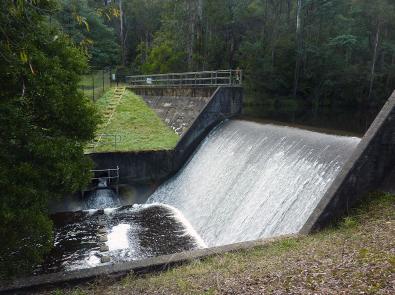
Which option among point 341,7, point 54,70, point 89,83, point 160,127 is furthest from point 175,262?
point 341,7

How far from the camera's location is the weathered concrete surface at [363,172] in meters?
8.23

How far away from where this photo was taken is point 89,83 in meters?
35.1

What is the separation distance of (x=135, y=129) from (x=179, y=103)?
11.0 ft

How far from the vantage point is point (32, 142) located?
272 inches

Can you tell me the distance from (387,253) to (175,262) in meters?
3.89

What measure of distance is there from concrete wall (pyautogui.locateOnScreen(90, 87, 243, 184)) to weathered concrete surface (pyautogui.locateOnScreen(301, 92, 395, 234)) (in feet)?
32.3

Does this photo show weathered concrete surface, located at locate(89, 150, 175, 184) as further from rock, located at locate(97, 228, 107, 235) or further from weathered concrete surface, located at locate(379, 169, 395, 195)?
weathered concrete surface, located at locate(379, 169, 395, 195)

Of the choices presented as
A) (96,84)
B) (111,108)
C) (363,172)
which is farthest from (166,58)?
(363,172)

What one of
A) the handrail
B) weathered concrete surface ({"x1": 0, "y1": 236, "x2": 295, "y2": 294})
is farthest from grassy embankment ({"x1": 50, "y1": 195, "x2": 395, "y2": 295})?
the handrail

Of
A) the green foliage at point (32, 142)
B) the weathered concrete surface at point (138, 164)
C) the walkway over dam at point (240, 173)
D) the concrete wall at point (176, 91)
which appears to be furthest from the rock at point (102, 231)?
the concrete wall at point (176, 91)

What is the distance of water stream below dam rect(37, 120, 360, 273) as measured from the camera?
1019 cm

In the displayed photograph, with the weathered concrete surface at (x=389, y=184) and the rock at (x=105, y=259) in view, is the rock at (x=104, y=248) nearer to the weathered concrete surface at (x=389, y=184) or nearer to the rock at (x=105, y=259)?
the rock at (x=105, y=259)

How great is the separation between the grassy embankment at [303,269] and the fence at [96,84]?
56.3 feet

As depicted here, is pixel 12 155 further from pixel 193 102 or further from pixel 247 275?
pixel 193 102
